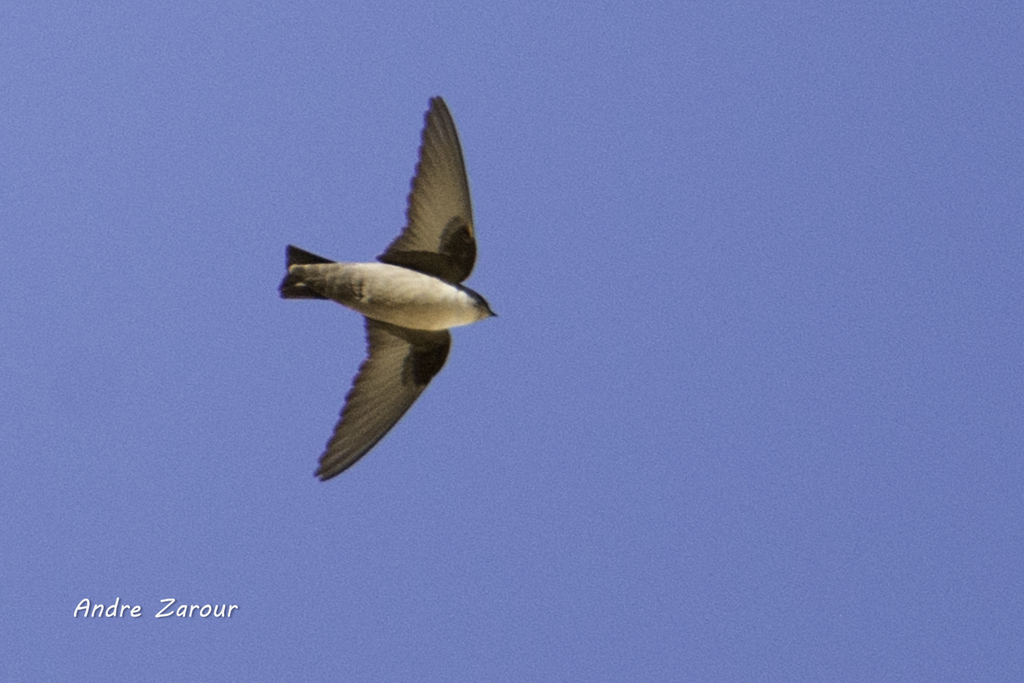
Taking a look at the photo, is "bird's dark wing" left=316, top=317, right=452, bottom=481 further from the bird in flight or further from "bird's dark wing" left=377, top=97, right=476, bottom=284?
"bird's dark wing" left=377, top=97, right=476, bottom=284

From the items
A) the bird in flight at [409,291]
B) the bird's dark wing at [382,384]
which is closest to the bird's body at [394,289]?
the bird in flight at [409,291]

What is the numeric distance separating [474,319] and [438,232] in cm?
32

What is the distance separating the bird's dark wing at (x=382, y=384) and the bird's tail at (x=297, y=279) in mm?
334

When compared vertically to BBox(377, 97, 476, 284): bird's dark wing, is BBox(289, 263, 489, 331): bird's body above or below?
below

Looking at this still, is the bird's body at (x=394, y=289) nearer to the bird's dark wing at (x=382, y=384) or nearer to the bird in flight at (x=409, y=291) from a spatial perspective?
the bird in flight at (x=409, y=291)

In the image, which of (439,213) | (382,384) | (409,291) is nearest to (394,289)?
(409,291)

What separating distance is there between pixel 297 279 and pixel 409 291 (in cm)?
36

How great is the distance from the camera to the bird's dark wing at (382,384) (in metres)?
4.24

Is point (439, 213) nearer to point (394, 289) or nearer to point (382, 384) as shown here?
point (394, 289)

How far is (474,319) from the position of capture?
161 inches

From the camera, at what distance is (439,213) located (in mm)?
4152

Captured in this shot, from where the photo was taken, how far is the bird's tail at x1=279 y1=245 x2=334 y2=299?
406 cm

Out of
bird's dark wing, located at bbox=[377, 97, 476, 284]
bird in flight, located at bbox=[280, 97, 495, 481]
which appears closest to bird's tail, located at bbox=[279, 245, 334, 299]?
bird in flight, located at bbox=[280, 97, 495, 481]

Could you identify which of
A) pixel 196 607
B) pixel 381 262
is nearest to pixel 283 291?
pixel 381 262
